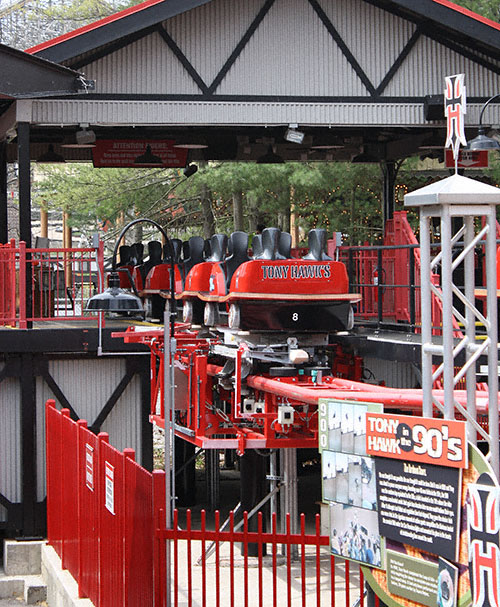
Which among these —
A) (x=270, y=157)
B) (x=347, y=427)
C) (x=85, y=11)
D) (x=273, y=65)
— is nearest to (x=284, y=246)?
(x=273, y=65)

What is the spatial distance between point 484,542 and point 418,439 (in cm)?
70

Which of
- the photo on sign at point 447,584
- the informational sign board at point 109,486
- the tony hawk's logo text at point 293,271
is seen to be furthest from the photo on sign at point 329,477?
the tony hawk's logo text at point 293,271

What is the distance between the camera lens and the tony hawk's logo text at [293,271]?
42.0 ft

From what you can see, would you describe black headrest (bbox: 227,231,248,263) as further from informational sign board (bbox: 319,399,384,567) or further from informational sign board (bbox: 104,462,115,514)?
informational sign board (bbox: 319,399,384,567)

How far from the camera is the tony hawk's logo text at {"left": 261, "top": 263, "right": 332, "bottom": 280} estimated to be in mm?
12789

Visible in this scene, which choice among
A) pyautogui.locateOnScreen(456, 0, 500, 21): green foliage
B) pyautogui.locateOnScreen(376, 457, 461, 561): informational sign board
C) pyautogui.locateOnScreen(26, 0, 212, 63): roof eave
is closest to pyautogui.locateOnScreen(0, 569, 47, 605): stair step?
pyautogui.locateOnScreen(26, 0, 212, 63): roof eave

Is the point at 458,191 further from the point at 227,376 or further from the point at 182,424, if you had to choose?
the point at 182,424

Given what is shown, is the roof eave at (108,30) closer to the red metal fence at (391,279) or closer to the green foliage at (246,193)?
the red metal fence at (391,279)

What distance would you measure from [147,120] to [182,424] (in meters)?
4.51

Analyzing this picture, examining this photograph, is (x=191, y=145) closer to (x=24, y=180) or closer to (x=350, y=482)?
(x=24, y=180)

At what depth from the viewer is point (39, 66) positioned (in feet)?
48.3

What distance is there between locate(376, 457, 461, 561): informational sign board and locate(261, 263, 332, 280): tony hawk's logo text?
5.93 meters

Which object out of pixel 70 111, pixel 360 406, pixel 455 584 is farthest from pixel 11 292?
pixel 455 584

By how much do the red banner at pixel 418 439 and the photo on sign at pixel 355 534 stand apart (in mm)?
465
